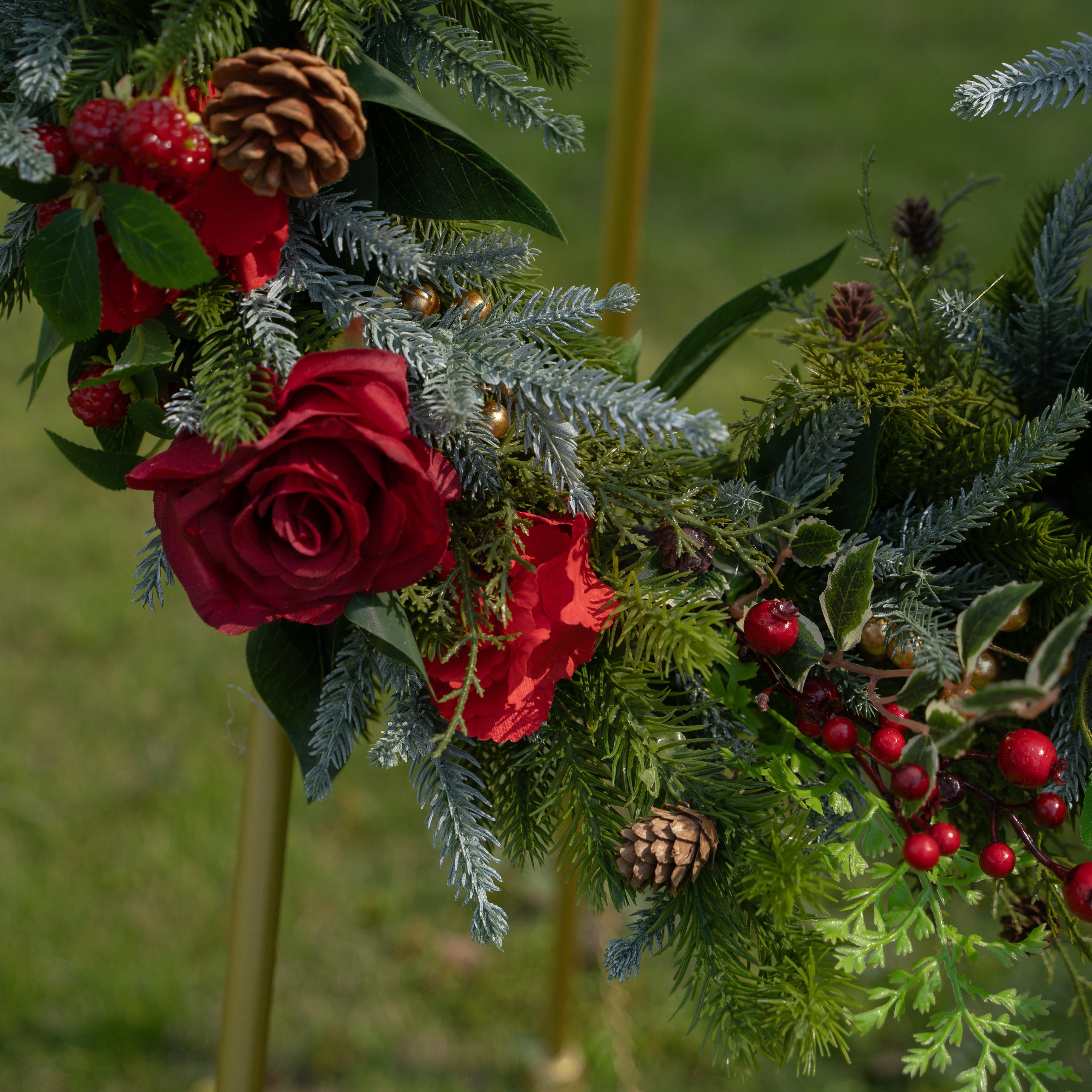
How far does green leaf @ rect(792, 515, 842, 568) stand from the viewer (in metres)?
0.51

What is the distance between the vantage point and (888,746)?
477 millimetres

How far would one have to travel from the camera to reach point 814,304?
60cm

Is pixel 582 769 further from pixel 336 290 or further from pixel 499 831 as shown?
pixel 336 290

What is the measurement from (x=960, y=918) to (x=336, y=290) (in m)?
1.35

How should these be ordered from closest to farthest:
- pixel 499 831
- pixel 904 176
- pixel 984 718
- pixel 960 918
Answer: pixel 984 718 < pixel 499 831 < pixel 960 918 < pixel 904 176

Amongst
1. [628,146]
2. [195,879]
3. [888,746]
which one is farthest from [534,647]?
[195,879]

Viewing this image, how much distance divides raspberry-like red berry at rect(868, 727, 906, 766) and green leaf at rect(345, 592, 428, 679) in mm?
222

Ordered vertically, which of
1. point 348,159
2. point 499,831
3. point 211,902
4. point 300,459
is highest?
point 348,159

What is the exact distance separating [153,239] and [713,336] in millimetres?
369

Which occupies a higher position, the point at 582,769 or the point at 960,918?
the point at 582,769

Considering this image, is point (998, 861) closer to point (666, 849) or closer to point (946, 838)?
point (946, 838)

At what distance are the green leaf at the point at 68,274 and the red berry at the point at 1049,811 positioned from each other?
1.68 ft

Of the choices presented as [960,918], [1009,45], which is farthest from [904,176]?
[960,918]

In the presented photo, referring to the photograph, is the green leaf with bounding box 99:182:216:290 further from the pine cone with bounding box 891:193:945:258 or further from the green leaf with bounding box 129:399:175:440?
the pine cone with bounding box 891:193:945:258
